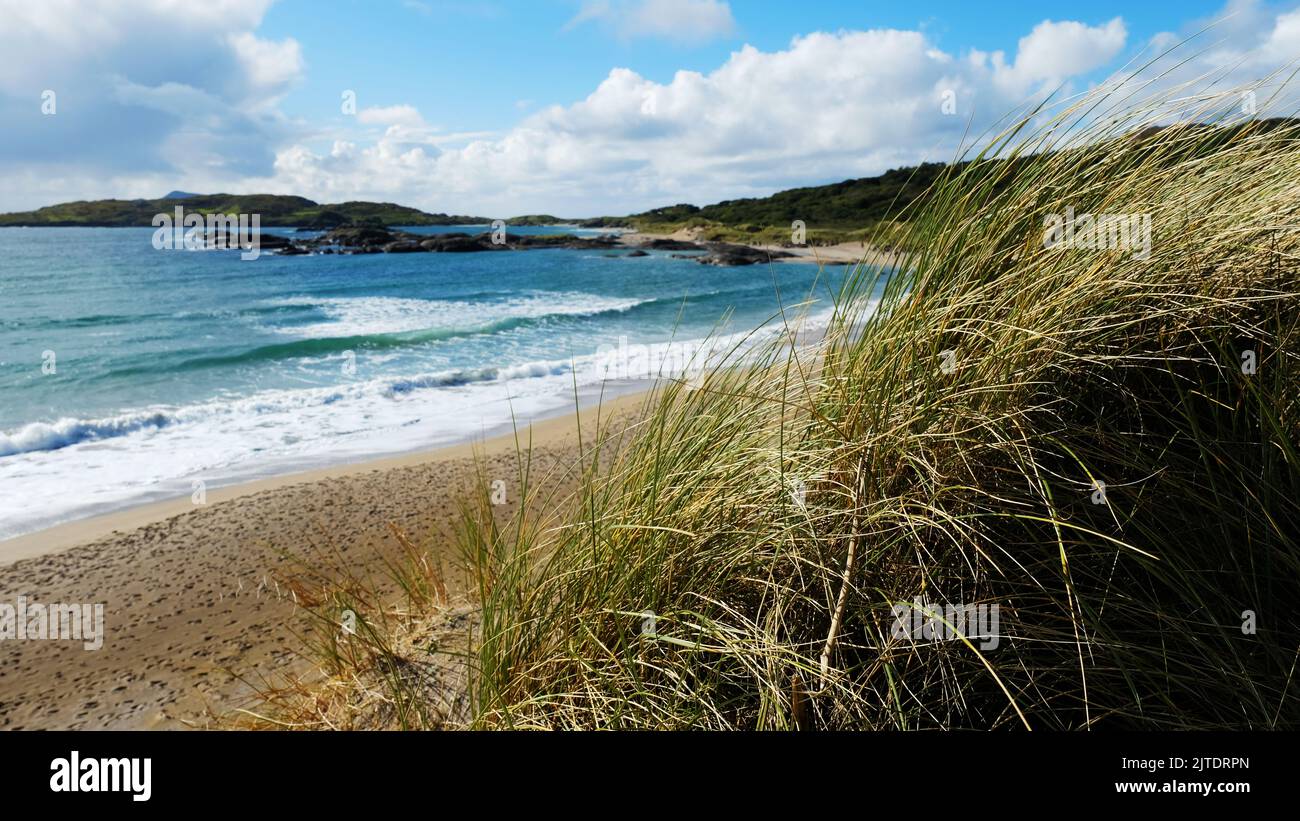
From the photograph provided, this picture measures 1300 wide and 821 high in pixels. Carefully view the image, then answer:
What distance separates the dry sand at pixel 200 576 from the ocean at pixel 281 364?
998mm

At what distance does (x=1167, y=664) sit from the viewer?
6.54 ft

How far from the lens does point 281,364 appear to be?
16.8 metres

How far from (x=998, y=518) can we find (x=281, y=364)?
1762cm

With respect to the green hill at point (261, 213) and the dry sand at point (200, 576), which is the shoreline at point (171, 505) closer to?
the dry sand at point (200, 576)

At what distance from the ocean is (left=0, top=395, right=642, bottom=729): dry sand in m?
1.00

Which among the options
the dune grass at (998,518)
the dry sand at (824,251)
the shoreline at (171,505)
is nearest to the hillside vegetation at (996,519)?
the dune grass at (998,518)

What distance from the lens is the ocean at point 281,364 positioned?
947cm

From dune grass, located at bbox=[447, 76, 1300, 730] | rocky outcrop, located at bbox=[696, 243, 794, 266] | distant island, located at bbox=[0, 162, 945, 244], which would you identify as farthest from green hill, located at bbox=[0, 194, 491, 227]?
dune grass, located at bbox=[447, 76, 1300, 730]

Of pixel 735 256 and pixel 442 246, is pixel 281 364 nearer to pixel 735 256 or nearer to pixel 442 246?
pixel 735 256

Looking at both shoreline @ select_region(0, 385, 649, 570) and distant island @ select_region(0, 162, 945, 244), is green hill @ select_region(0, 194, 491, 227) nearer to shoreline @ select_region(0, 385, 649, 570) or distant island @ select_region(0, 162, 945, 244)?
distant island @ select_region(0, 162, 945, 244)

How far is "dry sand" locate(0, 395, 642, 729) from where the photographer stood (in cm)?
441
